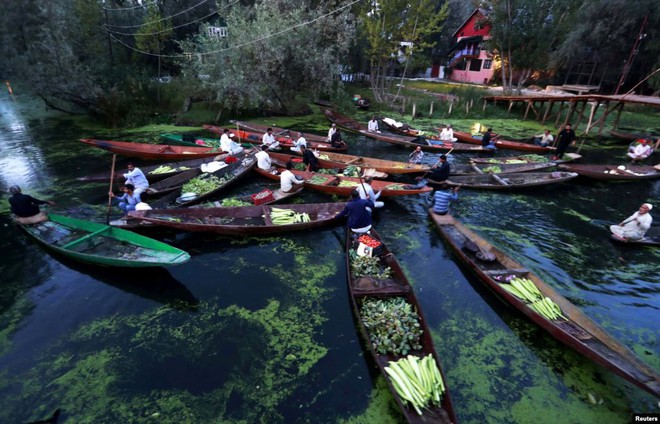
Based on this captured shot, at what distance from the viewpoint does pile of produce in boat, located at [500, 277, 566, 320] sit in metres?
7.14

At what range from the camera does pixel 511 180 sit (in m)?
15.2

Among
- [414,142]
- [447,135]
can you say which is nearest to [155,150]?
[414,142]

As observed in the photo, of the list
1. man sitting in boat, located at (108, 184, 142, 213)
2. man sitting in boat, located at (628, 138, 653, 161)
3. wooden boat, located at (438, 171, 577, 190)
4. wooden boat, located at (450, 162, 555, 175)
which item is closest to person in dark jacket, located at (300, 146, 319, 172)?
wooden boat, located at (438, 171, 577, 190)

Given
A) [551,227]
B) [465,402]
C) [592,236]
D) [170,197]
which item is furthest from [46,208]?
[592,236]

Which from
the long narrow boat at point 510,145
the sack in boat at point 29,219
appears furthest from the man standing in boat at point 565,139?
the sack in boat at point 29,219

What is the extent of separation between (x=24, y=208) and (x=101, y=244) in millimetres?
3158

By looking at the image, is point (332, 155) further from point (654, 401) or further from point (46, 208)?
point (654, 401)

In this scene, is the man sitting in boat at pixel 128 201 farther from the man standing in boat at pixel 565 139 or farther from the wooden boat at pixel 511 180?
the man standing in boat at pixel 565 139

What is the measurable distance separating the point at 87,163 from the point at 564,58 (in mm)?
41151

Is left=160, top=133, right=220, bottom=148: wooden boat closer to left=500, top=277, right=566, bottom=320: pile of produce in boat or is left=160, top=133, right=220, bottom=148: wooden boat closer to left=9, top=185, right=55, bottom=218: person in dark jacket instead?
left=9, top=185, right=55, bottom=218: person in dark jacket

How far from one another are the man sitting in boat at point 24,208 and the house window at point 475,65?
50.9 meters

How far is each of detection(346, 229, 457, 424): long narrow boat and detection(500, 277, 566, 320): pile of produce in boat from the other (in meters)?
2.72

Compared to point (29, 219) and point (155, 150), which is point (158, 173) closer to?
point (155, 150)

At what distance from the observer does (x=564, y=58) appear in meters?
Result: 30.6
